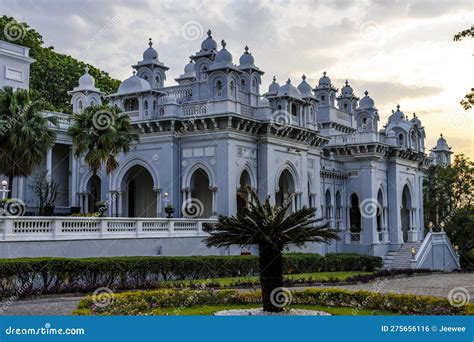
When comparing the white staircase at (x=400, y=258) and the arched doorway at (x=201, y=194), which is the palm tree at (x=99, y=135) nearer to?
the arched doorway at (x=201, y=194)

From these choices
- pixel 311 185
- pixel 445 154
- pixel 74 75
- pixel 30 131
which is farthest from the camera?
pixel 445 154

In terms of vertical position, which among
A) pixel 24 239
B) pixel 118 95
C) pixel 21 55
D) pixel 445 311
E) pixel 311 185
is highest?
pixel 21 55

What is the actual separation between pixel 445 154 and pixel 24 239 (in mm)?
53809

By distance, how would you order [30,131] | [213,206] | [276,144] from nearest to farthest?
[30,131]
[213,206]
[276,144]

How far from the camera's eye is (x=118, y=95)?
120 feet

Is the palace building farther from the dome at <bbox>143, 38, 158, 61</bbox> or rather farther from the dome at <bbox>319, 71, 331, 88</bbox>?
the dome at <bbox>319, 71, 331, 88</bbox>

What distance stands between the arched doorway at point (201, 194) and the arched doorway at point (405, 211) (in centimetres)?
1865

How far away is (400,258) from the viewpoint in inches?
1722

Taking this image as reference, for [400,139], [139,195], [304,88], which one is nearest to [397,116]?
[400,139]

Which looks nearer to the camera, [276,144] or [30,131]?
[30,131]

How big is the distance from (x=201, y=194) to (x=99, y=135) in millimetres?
8362

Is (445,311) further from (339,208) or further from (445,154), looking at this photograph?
(445,154)

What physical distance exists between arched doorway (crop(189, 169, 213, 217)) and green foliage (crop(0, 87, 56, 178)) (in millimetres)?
9279

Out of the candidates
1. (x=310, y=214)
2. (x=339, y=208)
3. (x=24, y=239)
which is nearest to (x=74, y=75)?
(x=339, y=208)
